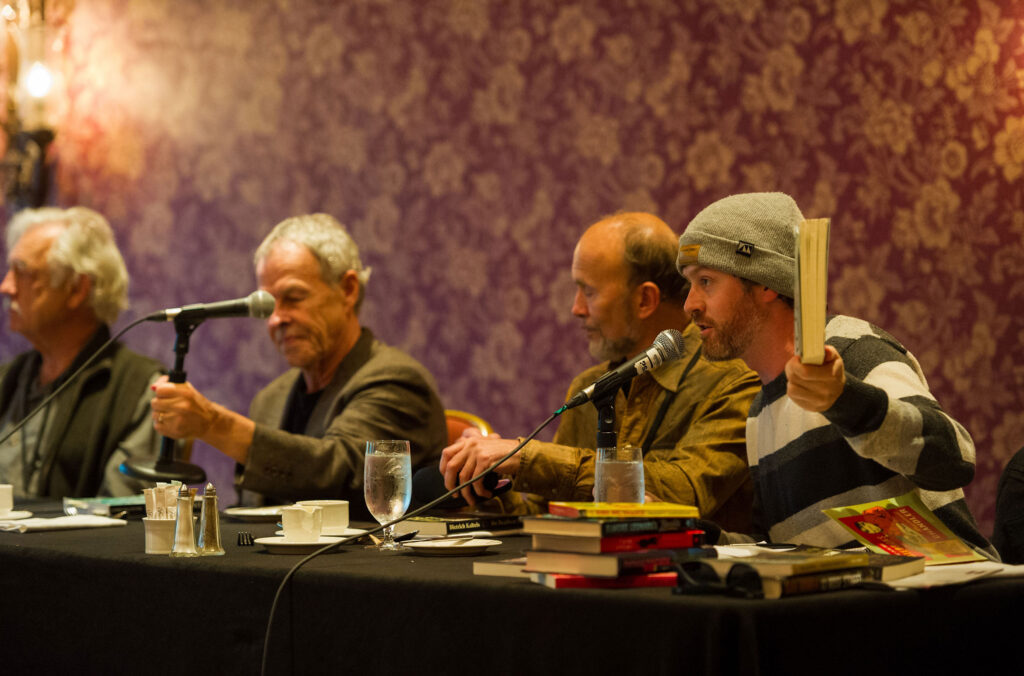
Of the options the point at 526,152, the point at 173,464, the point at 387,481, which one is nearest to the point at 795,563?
the point at 387,481

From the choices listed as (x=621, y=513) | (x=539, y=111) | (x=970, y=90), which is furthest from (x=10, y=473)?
(x=970, y=90)

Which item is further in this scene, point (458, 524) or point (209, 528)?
point (458, 524)

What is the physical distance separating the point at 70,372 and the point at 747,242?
A: 8.03 ft

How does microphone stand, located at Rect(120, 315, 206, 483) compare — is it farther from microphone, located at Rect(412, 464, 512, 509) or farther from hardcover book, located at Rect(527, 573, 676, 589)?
hardcover book, located at Rect(527, 573, 676, 589)

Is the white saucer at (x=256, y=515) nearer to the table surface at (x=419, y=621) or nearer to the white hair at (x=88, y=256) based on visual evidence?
the table surface at (x=419, y=621)

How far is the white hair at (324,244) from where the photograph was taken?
3088 mm

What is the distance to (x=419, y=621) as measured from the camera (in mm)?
1362

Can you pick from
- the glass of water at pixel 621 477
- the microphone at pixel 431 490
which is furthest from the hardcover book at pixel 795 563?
the microphone at pixel 431 490

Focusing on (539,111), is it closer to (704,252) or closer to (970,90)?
(970,90)

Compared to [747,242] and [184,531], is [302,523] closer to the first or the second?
[184,531]

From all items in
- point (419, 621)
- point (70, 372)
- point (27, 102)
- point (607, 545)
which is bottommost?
point (419, 621)

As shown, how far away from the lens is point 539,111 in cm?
353

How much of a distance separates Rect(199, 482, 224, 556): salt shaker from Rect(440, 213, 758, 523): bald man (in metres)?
0.45

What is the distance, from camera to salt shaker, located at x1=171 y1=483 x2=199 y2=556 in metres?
1.67
